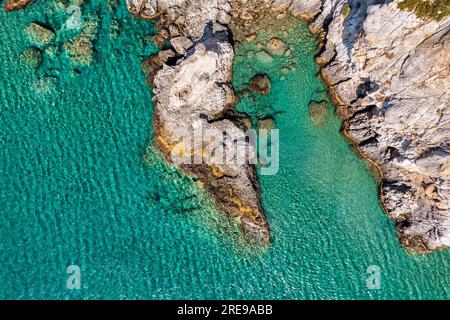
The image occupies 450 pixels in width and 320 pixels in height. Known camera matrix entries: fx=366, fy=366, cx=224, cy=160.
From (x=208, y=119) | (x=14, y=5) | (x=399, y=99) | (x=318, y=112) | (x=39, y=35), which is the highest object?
(x=14, y=5)

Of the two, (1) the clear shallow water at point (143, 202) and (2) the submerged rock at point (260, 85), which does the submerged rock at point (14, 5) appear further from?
(2) the submerged rock at point (260, 85)

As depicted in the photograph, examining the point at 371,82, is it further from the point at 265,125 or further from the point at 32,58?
the point at 32,58

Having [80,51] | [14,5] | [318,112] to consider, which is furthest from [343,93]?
[14,5]

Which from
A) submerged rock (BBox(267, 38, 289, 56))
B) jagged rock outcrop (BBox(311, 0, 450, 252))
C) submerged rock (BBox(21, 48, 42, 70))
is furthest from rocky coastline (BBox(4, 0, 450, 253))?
submerged rock (BBox(21, 48, 42, 70))

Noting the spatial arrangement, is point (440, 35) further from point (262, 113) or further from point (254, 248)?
point (254, 248)

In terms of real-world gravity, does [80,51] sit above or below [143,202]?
above

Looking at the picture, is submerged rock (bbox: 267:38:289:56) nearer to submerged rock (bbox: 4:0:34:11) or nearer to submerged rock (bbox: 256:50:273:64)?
submerged rock (bbox: 256:50:273:64)

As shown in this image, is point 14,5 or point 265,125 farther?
point 14,5
